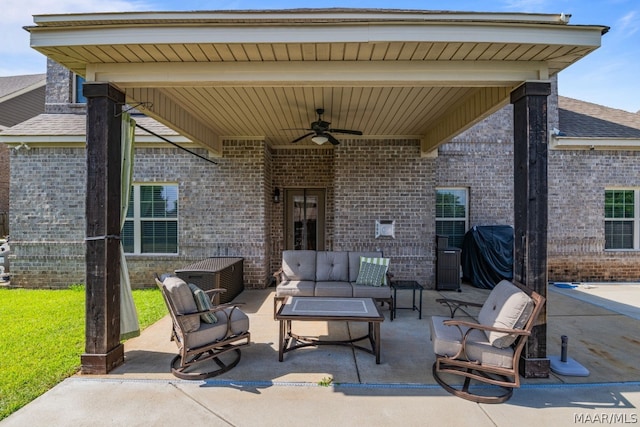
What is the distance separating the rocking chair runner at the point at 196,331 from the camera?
330cm

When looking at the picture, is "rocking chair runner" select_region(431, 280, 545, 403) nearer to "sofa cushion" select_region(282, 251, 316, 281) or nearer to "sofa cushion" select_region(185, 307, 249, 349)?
"sofa cushion" select_region(185, 307, 249, 349)

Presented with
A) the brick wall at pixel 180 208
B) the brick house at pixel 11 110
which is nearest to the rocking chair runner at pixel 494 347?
the brick wall at pixel 180 208

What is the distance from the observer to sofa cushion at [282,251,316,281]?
580cm

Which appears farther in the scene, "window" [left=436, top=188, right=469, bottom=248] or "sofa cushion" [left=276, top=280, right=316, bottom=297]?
"window" [left=436, top=188, right=469, bottom=248]

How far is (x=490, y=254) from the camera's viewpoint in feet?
24.7

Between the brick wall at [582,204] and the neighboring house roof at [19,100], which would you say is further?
the neighboring house roof at [19,100]

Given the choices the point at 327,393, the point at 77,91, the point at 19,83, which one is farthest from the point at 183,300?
the point at 19,83

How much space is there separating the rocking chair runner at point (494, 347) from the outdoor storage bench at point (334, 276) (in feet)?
6.58

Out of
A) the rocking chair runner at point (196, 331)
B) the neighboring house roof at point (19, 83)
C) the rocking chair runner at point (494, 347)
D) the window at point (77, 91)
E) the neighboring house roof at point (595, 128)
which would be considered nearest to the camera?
the rocking chair runner at point (494, 347)

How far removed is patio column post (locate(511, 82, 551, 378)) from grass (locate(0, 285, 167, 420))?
4.83 meters

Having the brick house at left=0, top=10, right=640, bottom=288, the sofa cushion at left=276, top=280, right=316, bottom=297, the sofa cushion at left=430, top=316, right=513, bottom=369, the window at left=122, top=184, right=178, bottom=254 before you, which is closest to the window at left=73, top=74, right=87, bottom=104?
the brick house at left=0, top=10, right=640, bottom=288

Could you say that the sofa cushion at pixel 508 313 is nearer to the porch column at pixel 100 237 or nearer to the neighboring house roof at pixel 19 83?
the porch column at pixel 100 237

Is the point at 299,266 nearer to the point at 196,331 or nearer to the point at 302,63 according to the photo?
the point at 196,331

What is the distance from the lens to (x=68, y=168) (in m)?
7.28
